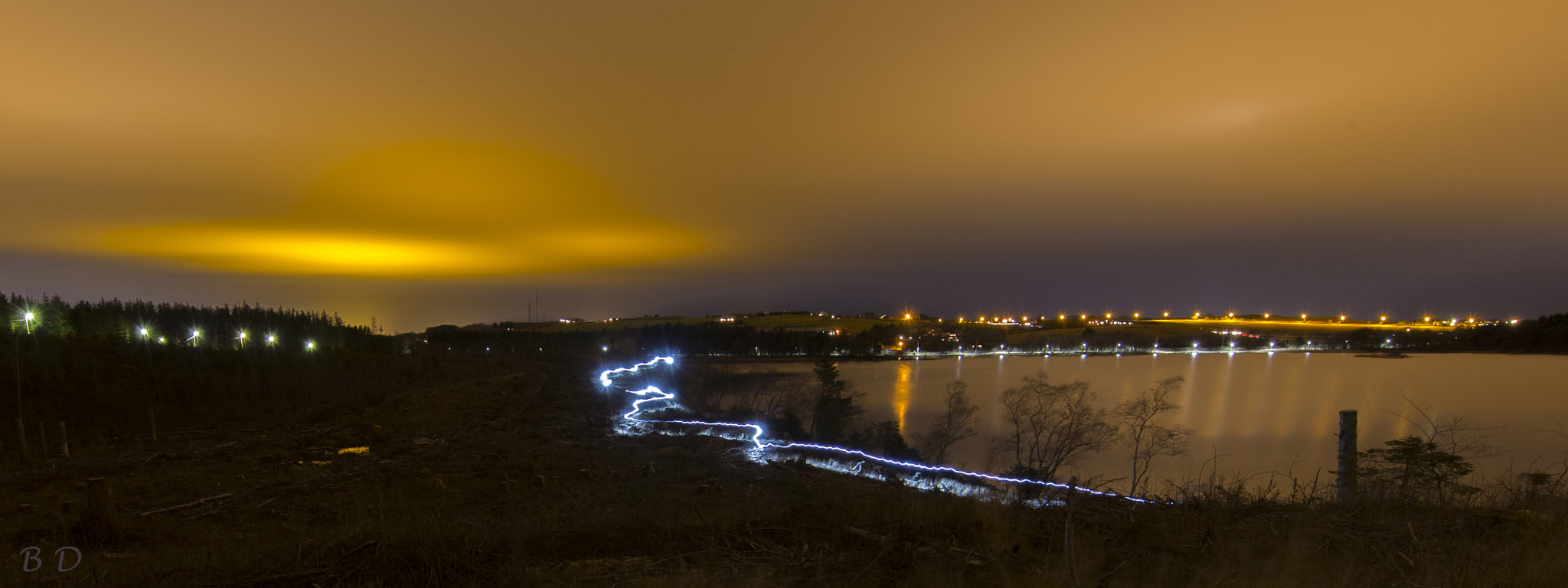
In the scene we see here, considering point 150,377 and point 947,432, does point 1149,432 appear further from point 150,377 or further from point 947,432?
point 150,377

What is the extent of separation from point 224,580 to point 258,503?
574 centimetres

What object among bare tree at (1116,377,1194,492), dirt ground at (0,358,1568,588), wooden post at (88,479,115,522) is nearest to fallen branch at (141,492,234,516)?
dirt ground at (0,358,1568,588)

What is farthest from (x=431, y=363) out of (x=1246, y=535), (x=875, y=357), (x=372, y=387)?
(x=875, y=357)

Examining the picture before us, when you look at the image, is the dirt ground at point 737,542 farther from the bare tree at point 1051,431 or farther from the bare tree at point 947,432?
the bare tree at point 947,432

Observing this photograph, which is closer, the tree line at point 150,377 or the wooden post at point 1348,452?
the wooden post at point 1348,452

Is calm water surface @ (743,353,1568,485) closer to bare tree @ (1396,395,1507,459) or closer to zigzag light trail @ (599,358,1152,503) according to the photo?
bare tree @ (1396,395,1507,459)

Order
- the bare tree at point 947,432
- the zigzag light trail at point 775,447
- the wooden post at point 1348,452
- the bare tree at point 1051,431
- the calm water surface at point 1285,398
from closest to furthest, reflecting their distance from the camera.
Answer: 1. the wooden post at point 1348,452
2. the zigzag light trail at point 775,447
3. the bare tree at point 1051,431
4. the calm water surface at point 1285,398
5. the bare tree at point 947,432

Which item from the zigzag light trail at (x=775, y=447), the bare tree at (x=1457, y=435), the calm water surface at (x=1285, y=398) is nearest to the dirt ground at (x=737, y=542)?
the zigzag light trail at (x=775, y=447)

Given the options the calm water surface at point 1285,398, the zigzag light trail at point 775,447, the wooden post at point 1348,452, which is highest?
the wooden post at point 1348,452

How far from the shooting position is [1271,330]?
8775 centimetres

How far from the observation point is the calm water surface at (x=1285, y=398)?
2800cm

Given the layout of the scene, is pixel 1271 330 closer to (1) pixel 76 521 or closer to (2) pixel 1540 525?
(2) pixel 1540 525

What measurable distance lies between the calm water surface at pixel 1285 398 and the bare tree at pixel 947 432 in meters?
1.00

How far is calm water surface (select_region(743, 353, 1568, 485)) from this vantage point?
2800 centimetres
